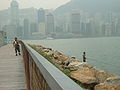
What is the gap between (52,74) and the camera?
10.7 feet

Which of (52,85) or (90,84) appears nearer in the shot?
(52,85)

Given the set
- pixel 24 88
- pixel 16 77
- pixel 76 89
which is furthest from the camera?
pixel 16 77

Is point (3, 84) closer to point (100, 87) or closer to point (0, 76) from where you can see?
point (0, 76)

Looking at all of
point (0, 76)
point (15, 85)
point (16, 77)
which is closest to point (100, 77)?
point (15, 85)

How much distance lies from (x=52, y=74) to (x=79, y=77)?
4.17 metres

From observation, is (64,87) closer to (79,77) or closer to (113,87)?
(113,87)

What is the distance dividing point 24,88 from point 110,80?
2.95 m

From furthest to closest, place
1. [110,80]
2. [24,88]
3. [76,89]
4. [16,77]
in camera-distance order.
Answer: [16,77]
[24,88]
[110,80]
[76,89]

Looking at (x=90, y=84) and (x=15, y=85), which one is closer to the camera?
(x=90, y=84)

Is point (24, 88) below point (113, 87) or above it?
below

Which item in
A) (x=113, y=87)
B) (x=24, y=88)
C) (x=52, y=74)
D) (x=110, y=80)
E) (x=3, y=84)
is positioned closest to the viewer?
(x=52, y=74)

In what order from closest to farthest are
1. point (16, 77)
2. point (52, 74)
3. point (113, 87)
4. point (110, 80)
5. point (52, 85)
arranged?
point (52, 85) < point (52, 74) < point (113, 87) < point (110, 80) < point (16, 77)

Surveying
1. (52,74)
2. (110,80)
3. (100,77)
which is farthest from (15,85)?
(52,74)

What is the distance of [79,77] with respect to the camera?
24.2ft
